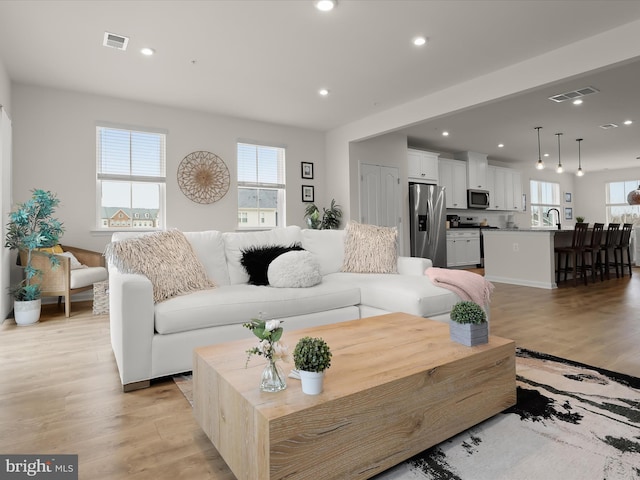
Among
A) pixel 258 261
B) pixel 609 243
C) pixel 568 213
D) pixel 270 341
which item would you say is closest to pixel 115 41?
pixel 258 261

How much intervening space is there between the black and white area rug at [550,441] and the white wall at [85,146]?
472 cm

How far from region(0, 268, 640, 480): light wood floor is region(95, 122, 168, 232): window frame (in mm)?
1311

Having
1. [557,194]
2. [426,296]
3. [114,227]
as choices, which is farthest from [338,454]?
[557,194]

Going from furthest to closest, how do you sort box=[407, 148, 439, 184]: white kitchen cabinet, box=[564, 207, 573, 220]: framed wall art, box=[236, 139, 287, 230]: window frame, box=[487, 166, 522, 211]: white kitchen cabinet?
1. box=[564, 207, 573, 220]: framed wall art
2. box=[487, 166, 522, 211]: white kitchen cabinet
3. box=[407, 148, 439, 184]: white kitchen cabinet
4. box=[236, 139, 287, 230]: window frame

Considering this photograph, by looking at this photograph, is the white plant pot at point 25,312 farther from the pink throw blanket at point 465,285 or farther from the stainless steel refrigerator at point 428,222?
the stainless steel refrigerator at point 428,222

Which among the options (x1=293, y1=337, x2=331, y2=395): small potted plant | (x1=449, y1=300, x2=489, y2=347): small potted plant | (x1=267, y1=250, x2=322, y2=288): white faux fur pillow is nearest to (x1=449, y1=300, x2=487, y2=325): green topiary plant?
(x1=449, y1=300, x2=489, y2=347): small potted plant

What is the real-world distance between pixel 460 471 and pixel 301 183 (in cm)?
548

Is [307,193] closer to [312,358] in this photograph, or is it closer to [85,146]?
[85,146]

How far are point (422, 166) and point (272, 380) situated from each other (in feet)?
22.6

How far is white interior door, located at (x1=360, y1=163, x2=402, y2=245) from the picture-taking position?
21.0 feet

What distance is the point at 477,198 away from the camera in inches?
336

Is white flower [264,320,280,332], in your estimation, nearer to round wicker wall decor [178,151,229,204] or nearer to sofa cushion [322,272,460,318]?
sofa cushion [322,272,460,318]

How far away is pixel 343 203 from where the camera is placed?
6.37 m

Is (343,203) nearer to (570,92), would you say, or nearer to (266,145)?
(266,145)
